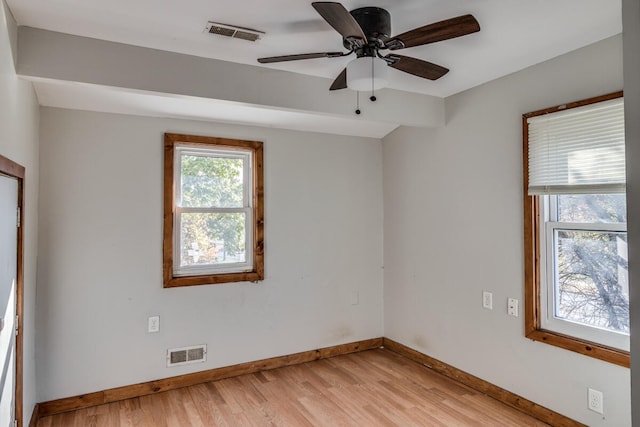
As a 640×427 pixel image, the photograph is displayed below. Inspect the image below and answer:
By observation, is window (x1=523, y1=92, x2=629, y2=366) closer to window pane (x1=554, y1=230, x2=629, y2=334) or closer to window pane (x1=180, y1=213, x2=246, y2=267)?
window pane (x1=554, y1=230, x2=629, y2=334)

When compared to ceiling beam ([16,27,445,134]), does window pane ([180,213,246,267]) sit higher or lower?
lower

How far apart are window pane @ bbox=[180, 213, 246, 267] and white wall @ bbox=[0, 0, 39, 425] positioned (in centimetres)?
107

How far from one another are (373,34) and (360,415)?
2492 millimetres

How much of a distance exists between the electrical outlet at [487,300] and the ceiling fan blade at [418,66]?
1768 mm

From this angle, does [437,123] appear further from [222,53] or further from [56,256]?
[56,256]

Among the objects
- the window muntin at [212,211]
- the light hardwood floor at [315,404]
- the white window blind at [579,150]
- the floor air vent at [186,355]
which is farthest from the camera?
the window muntin at [212,211]

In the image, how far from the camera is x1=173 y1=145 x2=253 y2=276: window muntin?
3451mm

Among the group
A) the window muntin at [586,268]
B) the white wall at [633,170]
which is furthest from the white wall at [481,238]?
the white wall at [633,170]

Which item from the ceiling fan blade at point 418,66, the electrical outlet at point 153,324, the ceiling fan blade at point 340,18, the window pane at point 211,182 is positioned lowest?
the electrical outlet at point 153,324

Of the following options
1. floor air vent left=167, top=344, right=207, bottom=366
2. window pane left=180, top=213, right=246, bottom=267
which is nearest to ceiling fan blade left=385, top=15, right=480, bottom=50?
window pane left=180, top=213, right=246, bottom=267

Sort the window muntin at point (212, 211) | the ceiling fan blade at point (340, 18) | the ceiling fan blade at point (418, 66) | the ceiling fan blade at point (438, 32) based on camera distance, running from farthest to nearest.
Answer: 1. the window muntin at point (212, 211)
2. the ceiling fan blade at point (418, 66)
3. the ceiling fan blade at point (438, 32)
4. the ceiling fan blade at point (340, 18)

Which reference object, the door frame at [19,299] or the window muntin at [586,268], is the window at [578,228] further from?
the door frame at [19,299]

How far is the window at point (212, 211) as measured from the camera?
3.36m

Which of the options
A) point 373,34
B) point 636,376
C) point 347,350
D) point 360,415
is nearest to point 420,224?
point 347,350
